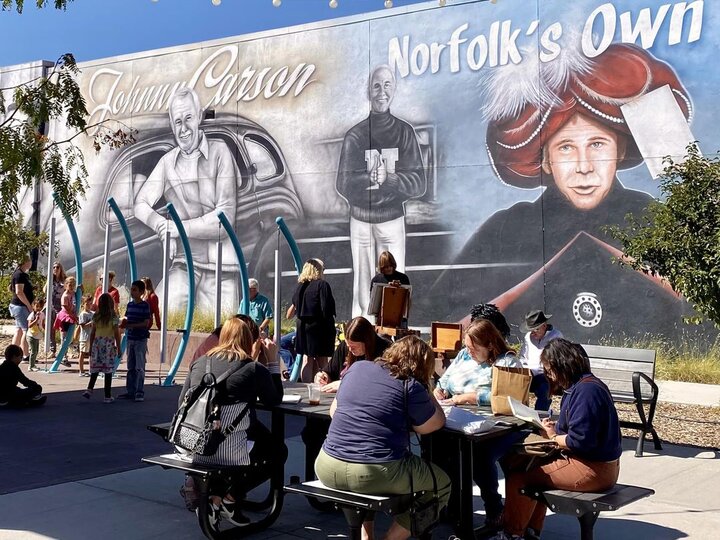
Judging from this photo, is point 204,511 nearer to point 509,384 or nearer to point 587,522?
point 509,384

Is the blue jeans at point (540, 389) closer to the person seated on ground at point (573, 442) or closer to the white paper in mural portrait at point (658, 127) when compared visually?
the person seated on ground at point (573, 442)

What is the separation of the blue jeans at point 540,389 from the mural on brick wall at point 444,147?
9.41 metres

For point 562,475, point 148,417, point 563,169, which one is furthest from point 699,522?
point 563,169

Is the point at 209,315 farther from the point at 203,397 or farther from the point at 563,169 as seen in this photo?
the point at 203,397

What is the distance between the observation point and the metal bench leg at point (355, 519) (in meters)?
4.76

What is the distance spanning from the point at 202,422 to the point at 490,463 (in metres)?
1.85

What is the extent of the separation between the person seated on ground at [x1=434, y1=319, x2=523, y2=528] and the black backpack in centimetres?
154

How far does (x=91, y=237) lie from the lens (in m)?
23.0

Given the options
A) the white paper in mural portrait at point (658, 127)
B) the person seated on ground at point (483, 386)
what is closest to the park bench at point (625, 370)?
the person seated on ground at point (483, 386)

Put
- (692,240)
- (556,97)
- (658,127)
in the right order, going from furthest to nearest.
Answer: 1. (556,97)
2. (658,127)
3. (692,240)

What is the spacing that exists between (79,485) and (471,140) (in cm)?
1188

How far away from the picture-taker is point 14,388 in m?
10.4

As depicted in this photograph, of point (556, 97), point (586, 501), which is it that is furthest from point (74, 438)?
point (556, 97)

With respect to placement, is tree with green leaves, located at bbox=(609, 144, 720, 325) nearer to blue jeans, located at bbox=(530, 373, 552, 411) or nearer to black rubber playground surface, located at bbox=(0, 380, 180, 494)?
blue jeans, located at bbox=(530, 373, 552, 411)
